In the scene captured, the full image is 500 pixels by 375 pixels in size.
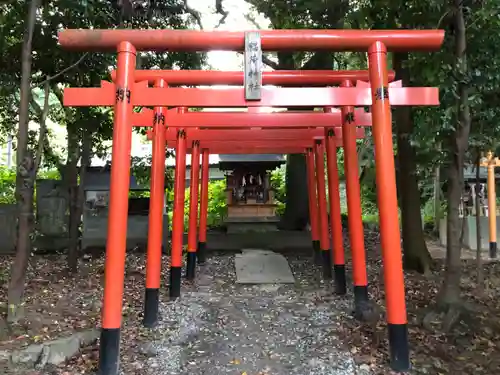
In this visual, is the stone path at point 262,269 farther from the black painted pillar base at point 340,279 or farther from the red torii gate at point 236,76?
the red torii gate at point 236,76

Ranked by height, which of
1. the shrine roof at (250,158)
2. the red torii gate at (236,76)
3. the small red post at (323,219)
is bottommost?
the small red post at (323,219)

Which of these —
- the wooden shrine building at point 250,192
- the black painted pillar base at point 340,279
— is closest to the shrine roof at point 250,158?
the wooden shrine building at point 250,192

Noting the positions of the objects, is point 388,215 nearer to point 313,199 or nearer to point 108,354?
point 108,354

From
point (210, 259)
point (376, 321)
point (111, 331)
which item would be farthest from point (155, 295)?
point (210, 259)

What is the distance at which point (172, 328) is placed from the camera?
19.2 feet

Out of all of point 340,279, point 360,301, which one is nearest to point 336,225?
point 340,279

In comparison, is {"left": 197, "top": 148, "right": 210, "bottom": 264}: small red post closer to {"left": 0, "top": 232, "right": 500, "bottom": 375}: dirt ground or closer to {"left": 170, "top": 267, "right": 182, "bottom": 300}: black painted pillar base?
{"left": 0, "top": 232, "right": 500, "bottom": 375}: dirt ground

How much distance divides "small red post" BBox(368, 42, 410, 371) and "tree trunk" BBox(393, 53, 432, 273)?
3791mm

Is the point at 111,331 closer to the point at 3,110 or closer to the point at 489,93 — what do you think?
the point at 489,93

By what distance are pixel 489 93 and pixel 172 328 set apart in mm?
5013

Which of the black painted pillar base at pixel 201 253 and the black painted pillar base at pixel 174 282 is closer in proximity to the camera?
the black painted pillar base at pixel 174 282

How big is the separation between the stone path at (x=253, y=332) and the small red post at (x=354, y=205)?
389mm

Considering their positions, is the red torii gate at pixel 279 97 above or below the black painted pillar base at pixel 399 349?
above

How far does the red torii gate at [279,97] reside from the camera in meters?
4.36
